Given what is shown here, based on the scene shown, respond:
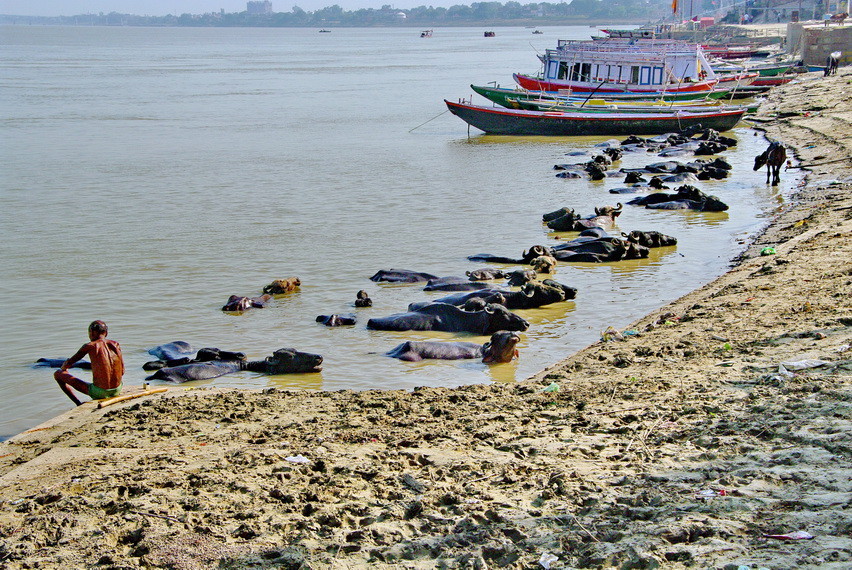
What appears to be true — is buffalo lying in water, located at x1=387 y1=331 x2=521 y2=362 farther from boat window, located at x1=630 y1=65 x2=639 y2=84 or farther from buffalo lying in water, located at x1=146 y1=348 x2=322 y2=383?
boat window, located at x1=630 y1=65 x2=639 y2=84

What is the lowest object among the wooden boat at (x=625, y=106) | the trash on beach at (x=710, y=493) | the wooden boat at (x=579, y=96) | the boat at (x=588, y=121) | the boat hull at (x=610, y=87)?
the trash on beach at (x=710, y=493)

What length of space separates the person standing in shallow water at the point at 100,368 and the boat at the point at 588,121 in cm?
2641

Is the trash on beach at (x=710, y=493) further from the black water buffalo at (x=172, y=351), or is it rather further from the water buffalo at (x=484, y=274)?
the water buffalo at (x=484, y=274)

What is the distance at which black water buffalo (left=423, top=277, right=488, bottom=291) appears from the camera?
12.3 m

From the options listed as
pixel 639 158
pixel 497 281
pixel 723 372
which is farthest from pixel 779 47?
pixel 723 372

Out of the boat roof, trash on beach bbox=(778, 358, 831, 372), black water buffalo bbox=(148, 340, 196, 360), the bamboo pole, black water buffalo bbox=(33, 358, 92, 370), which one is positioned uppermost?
the boat roof

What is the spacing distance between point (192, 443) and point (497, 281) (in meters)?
6.98

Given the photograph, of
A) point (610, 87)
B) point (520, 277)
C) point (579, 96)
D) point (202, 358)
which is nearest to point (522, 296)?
point (520, 277)

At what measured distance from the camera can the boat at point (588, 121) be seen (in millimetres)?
32188

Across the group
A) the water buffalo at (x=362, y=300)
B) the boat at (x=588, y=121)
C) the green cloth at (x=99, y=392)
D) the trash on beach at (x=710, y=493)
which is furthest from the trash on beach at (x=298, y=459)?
the boat at (x=588, y=121)

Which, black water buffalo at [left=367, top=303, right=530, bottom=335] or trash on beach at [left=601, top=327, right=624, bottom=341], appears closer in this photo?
trash on beach at [left=601, top=327, right=624, bottom=341]

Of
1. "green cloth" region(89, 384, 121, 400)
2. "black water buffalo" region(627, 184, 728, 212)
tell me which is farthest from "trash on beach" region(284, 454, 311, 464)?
"black water buffalo" region(627, 184, 728, 212)

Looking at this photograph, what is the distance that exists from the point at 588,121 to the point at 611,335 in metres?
23.9

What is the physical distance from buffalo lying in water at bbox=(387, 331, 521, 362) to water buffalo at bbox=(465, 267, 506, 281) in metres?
2.86
